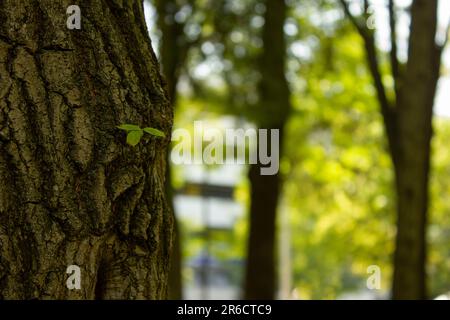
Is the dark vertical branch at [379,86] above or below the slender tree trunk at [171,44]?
below

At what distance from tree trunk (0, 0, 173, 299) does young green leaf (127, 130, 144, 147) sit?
0.46 ft

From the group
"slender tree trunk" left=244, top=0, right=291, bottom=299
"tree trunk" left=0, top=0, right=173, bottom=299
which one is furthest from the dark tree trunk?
"tree trunk" left=0, top=0, right=173, bottom=299

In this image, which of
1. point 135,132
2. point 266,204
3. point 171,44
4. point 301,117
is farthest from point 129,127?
point 301,117

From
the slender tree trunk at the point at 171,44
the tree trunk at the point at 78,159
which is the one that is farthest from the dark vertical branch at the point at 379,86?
the tree trunk at the point at 78,159

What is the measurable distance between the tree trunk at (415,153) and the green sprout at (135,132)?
199 inches

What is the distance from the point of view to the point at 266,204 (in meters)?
13.3

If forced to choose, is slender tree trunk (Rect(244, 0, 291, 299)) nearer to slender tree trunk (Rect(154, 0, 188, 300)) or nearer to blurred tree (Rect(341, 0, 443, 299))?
slender tree trunk (Rect(154, 0, 188, 300))

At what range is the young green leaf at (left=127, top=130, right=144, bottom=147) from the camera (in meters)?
3.14

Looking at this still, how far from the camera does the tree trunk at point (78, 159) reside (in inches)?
124

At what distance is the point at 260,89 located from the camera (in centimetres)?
1307

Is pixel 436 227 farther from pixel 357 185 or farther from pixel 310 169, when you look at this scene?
pixel 310 169

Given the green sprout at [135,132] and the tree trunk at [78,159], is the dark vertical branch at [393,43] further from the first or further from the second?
the green sprout at [135,132]
